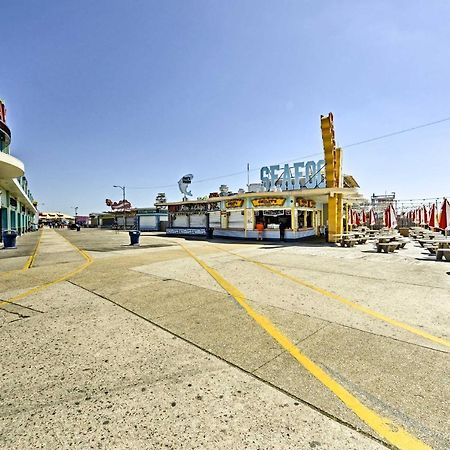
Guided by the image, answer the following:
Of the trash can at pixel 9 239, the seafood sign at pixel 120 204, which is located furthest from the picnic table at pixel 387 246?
the seafood sign at pixel 120 204

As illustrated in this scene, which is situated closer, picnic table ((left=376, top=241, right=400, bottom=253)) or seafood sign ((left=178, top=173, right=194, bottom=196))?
picnic table ((left=376, top=241, right=400, bottom=253))

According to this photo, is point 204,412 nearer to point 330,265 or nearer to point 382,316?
point 382,316

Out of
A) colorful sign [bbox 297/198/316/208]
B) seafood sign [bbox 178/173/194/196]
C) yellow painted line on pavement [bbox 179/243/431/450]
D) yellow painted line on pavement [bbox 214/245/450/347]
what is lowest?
yellow painted line on pavement [bbox 214/245/450/347]

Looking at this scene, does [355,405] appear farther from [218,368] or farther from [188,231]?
[188,231]

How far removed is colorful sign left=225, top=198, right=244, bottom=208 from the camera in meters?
25.3

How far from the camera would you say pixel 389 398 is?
2762mm

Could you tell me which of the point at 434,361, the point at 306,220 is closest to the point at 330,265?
the point at 434,361

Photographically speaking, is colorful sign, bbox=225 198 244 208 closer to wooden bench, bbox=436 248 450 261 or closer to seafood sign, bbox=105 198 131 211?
wooden bench, bbox=436 248 450 261

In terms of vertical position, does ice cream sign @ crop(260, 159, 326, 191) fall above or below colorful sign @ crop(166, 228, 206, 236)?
above

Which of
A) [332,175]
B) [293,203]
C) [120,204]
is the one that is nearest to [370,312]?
[332,175]

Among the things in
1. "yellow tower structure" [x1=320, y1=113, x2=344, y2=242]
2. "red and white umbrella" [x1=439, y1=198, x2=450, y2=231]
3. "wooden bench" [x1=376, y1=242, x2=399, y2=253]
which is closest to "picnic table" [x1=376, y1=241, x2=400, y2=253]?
"wooden bench" [x1=376, y1=242, x2=399, y2=253]

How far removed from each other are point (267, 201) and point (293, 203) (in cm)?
229

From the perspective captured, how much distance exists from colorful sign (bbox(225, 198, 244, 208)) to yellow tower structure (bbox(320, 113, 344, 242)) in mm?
8170

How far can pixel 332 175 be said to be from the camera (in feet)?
64.4
